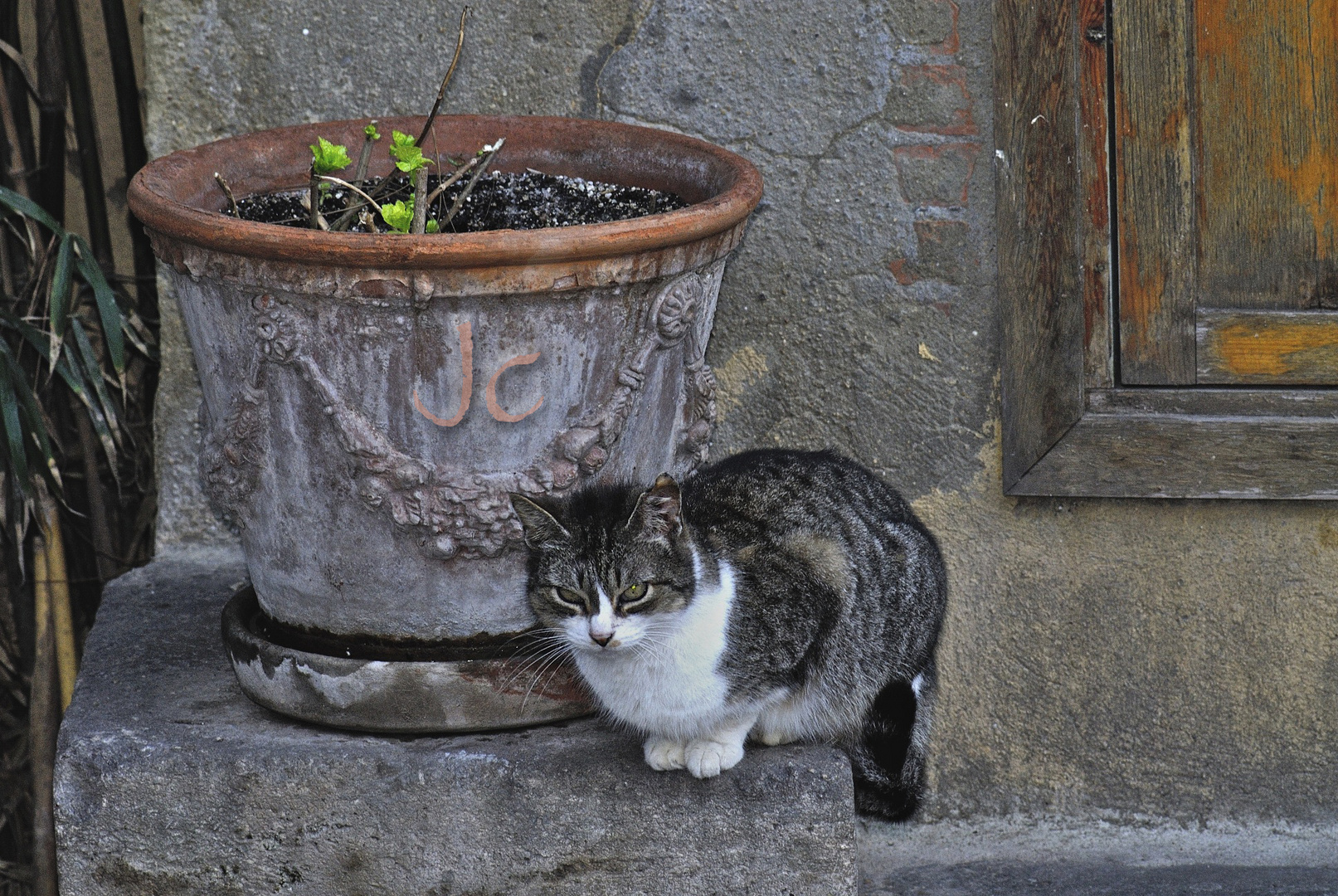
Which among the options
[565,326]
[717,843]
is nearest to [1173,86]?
[565,326]

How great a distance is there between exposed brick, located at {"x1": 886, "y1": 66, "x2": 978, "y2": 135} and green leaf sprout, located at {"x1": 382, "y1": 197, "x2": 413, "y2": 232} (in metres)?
1.05

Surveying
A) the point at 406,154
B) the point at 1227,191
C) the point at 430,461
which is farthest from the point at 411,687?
the point at 1227,191

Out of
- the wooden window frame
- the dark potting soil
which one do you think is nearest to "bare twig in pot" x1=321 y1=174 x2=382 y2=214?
the dark potting soil

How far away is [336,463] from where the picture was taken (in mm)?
1922

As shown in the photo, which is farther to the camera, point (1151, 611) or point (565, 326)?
point (1151, 611)

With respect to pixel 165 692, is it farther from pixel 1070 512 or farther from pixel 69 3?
pixel 1070 512

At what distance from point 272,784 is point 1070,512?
63.2 inches

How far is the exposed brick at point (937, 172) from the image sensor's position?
101 inches

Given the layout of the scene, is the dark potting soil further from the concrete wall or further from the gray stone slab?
the gray stone slab

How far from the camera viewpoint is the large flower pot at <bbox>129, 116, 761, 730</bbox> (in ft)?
5.95

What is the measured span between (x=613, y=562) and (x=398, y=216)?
2.03 feet

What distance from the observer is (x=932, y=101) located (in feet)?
8.35

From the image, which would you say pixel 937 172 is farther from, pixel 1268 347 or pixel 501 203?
pixel 501 203

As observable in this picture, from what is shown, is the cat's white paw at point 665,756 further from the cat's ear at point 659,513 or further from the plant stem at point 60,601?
the plant stem at point 60,601
